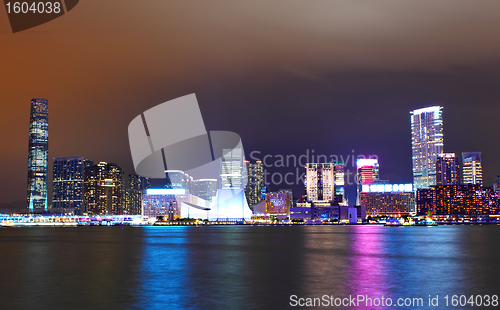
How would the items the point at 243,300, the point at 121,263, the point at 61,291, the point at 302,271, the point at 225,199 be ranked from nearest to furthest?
the point at 243,300
the point at 61,291
the point at 302,271
the point at 121,263
the point at 225,199

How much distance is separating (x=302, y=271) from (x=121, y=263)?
15662 mm

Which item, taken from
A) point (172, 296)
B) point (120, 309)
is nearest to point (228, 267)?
point (172, 296)

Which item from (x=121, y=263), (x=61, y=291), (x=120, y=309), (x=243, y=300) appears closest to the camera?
(x=120, y=309)

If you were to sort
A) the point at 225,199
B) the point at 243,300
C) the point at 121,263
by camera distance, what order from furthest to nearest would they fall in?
1. the point at 225,199
2. the point at 121,263
3. the point at 243,300

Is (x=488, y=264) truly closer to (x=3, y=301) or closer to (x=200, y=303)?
(x=200, y=303)

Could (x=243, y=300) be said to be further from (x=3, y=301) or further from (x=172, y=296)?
(x=3, y=301)

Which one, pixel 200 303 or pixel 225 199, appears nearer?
pixel 200 303

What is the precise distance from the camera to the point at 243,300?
2620 centimetres

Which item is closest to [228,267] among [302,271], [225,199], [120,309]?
[302,271]

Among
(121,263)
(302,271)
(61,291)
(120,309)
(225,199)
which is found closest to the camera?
(120,309)

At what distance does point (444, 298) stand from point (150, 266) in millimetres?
23515

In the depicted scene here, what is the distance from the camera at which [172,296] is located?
27281 millimetres

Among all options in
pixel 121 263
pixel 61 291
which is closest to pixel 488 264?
pixel 121 263

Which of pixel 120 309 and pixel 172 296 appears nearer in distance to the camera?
pixel 120 309
